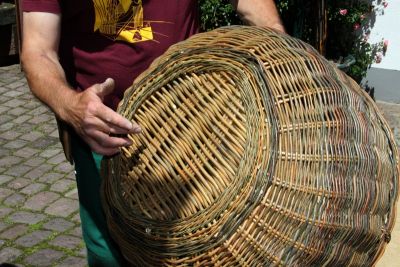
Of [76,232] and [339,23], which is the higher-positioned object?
Answer: [339,23]

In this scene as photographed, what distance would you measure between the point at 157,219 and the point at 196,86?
418mm

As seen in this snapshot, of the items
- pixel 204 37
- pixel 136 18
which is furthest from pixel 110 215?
pixel 136 18

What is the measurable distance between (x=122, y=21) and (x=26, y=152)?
299 cm

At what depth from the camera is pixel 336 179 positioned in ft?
6.40

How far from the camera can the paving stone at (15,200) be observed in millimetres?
4609

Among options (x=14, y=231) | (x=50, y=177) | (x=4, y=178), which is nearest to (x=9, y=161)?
(x=4, y=178)

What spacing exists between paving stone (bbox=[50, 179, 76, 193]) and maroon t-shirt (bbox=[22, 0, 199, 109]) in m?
2.20

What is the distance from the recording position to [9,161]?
519cm

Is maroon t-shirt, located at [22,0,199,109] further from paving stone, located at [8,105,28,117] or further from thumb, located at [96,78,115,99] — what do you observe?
paving stone, located at [8,105,28,117]

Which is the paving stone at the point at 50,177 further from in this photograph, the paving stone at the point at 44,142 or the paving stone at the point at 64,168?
the paving stone at the point at 44,142

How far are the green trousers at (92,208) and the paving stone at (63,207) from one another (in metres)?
1.61

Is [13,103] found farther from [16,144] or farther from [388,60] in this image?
[388,60]

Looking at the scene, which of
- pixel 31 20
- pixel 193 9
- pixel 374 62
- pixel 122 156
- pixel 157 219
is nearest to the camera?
pixel 157 219

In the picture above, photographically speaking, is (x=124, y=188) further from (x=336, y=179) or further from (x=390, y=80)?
(x=390, y=80)
